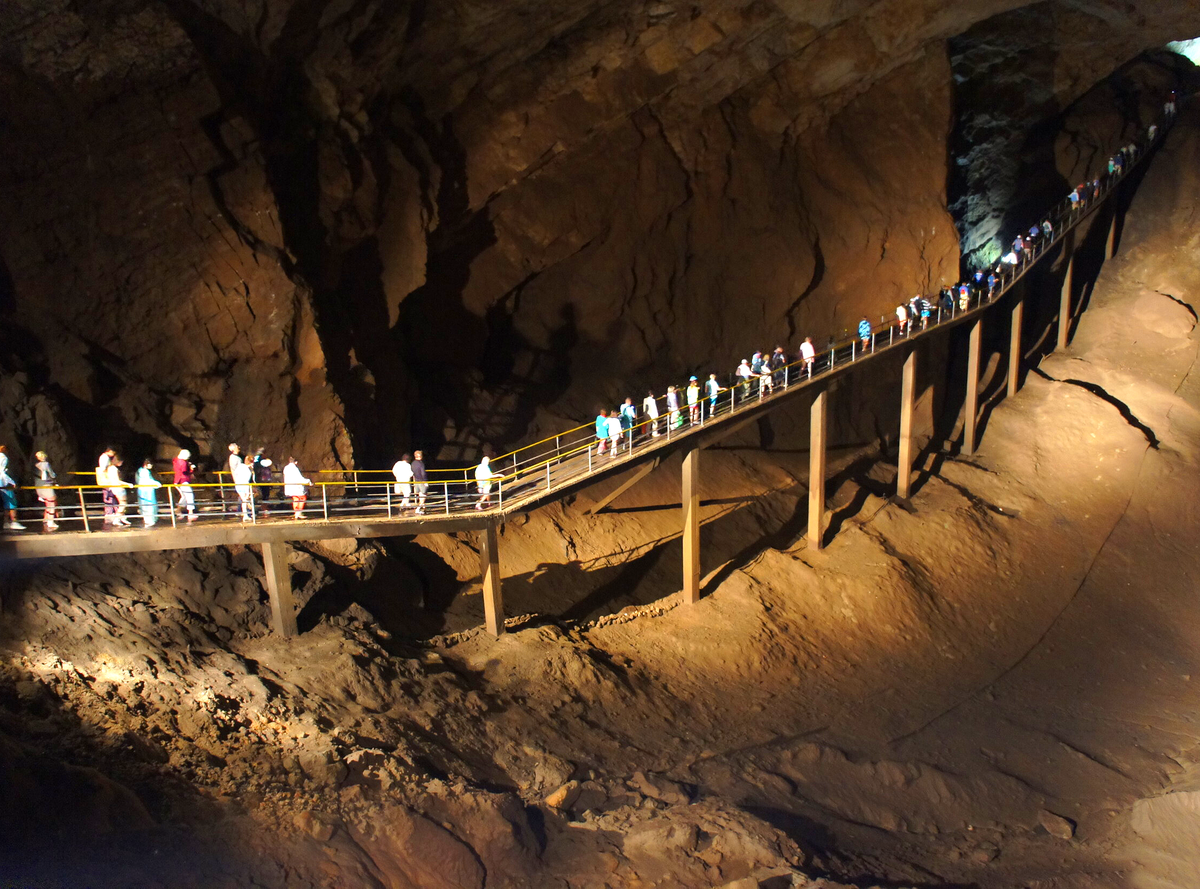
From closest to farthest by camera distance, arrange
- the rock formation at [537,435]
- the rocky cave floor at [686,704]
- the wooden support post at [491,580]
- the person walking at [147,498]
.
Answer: the rocky cave floor at [686,704], the rock formation at [537,435], the person walking at [147,498], the wooden support post at [491,580]

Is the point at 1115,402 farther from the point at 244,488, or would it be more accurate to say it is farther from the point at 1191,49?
the point at 244,488

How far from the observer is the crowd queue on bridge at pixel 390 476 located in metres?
13.8

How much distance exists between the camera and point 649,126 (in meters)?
23.9

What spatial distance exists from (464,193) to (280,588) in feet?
34.4

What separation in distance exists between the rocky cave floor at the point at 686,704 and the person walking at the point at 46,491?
1.09 m

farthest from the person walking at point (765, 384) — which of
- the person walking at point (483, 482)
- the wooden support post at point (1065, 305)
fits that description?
the wooden support post at point (1065, 305)

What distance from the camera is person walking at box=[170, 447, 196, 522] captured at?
46.2 ft

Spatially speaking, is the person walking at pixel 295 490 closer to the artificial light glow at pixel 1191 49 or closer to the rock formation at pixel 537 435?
the rock formation at pixel 537 435

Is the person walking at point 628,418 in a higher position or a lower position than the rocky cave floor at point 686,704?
higher

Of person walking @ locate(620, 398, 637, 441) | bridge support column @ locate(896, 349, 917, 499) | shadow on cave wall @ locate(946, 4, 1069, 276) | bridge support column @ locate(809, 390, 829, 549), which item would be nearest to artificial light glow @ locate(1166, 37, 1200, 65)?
shadow on cave wall @ locate(946, 4, 1069, 276)

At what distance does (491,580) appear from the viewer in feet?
53.9

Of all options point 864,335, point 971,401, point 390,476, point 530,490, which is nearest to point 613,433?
point 530,490

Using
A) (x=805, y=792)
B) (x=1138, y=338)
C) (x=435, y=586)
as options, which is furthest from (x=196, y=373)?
(x=1138, y=338)

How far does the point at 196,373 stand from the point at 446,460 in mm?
6481
